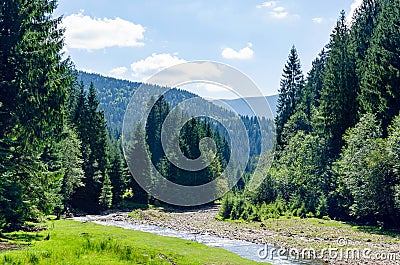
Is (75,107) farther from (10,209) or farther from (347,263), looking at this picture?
(347,263)

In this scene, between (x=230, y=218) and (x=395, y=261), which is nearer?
(x=395, y=261)

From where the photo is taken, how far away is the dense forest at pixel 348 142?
3747cm

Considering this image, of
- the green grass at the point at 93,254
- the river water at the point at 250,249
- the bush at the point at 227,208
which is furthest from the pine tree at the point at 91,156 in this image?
the green grass at the point at 93,254

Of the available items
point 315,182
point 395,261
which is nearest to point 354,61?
point 315,182

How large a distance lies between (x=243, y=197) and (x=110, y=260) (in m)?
41.2

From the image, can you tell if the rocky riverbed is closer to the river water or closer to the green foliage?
the river water

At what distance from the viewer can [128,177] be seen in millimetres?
74875

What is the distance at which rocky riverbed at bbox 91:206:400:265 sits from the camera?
1009 inches

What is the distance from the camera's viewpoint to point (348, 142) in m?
42.7

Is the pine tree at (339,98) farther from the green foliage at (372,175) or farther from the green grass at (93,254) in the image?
the green grass at (93,254)

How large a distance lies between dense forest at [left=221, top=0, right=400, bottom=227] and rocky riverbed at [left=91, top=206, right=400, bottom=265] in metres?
3.67

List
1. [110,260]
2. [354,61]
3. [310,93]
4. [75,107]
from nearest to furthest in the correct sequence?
[110,260], [354,61], [75,107], [310,93]
